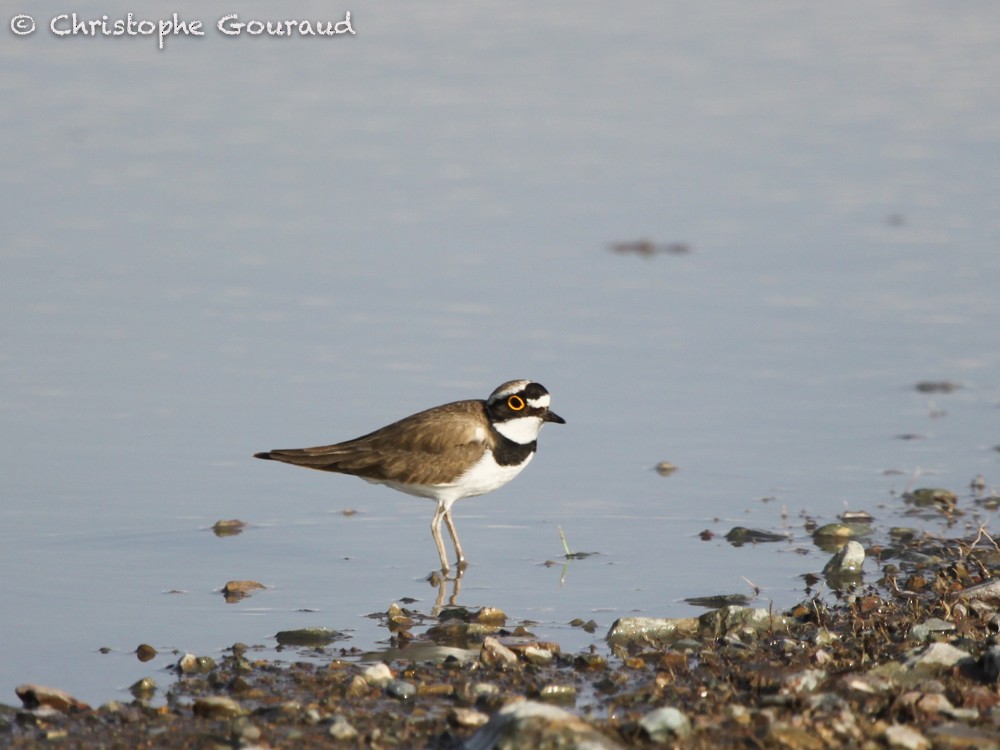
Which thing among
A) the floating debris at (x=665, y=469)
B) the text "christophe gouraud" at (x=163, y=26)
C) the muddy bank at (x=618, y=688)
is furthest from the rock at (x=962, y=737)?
the text "christophe gouraud" at (x=163, y=26)

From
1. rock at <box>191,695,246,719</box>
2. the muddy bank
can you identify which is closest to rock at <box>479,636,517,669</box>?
the muddy bank

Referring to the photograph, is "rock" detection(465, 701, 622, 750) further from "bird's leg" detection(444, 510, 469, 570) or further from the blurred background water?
"bird's leg" detection(444, 510, 469, 570)

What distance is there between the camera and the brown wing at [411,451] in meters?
9.52

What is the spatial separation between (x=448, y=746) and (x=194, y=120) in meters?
14.3

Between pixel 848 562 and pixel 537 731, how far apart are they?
12.1ft

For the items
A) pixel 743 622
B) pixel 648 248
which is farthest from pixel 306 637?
pixel 648 248

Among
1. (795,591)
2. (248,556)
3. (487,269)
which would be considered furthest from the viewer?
(487,269)

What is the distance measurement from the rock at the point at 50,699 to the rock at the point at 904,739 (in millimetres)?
3095

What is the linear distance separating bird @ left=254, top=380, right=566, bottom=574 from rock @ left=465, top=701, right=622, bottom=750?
3.53 metres

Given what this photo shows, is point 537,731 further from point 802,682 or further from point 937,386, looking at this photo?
point 937,386

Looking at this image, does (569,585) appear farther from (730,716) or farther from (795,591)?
(730,716)

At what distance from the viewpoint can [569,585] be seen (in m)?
8.79

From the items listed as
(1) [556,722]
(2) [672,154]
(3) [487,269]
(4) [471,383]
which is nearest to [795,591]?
(1) [556,722]

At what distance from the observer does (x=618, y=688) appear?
687 centimetres
